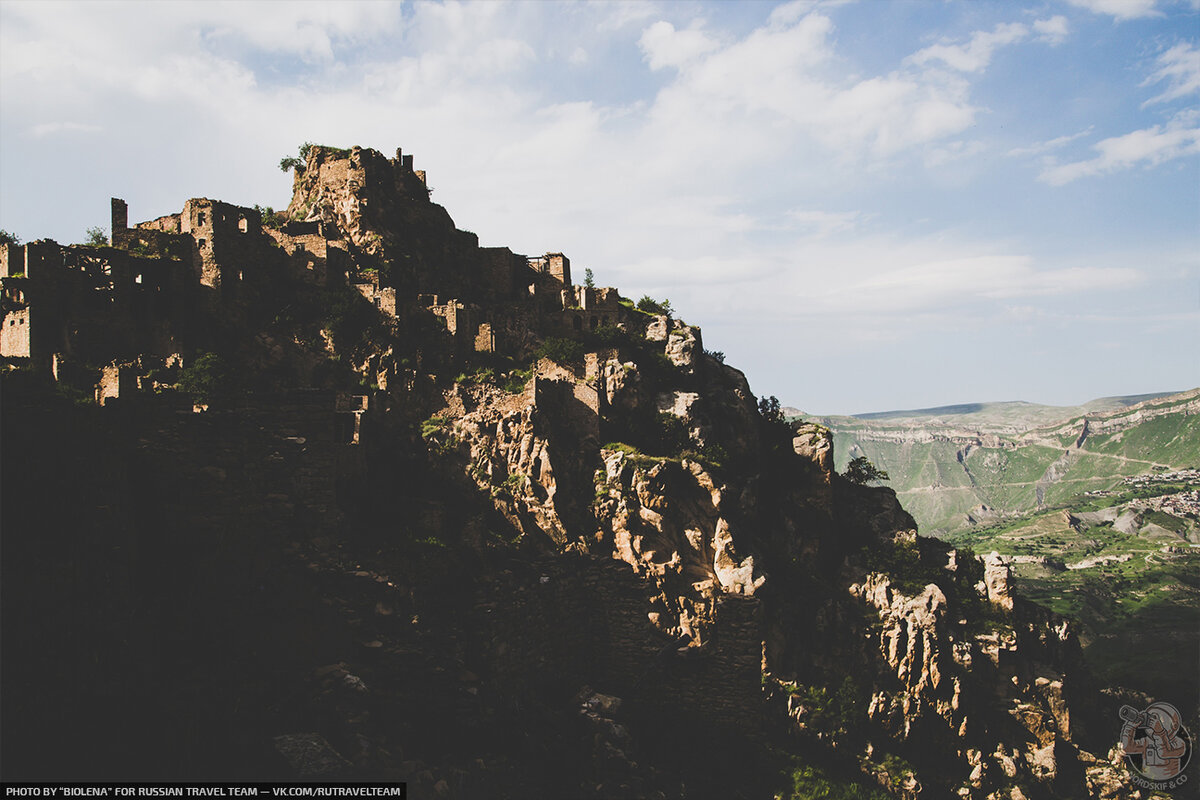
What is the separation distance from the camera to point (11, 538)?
46.9 feet

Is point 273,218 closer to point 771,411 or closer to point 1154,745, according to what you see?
point 771,411

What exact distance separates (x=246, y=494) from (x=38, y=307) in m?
16.5

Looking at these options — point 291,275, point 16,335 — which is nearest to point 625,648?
point 291,275

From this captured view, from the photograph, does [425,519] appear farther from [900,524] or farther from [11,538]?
[900,524]

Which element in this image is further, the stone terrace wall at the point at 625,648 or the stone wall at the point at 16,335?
the stone terrace wall at the point at 625,648

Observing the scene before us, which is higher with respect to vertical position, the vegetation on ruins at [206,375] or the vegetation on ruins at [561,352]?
the vegetation on ruins at [561,352]

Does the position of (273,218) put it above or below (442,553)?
above

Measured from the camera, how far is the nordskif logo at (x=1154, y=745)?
139 ft

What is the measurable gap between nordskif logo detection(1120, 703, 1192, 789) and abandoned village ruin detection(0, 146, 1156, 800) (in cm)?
151

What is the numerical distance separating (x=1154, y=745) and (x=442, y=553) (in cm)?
4097

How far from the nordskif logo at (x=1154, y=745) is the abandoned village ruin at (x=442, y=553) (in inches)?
59.4

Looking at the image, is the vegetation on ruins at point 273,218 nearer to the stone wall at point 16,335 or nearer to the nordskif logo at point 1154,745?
the stone wall at point 16,335

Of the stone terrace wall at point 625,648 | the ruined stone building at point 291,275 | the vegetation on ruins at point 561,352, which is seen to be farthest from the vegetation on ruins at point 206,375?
the vegetation on ruins at point 561,352

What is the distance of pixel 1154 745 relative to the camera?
43.6 meters
